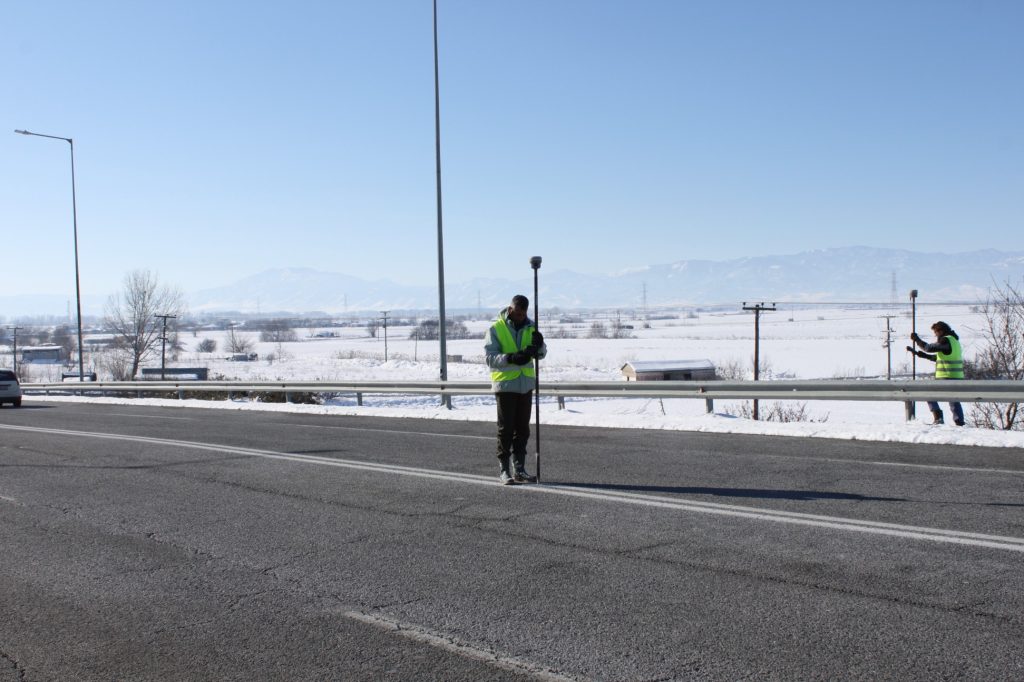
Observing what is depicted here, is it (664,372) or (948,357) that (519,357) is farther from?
(664,372)

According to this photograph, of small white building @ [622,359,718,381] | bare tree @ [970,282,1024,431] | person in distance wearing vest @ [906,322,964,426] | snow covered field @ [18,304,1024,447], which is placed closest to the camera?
snow covered field @ [18,304,1024,447]

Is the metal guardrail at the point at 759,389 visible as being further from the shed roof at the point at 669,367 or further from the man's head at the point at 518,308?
the shed roof at the point at 669,367

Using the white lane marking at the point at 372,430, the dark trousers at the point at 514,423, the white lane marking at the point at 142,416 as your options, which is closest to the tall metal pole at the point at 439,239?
the white lane marking at the point at 372,430

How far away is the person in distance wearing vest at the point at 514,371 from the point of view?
Result: 9.13 m

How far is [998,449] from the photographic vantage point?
11328 millimetres

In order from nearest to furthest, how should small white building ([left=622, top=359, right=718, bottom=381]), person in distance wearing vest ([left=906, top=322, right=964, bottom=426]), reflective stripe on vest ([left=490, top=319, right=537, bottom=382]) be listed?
reflective stripe on vest ([left=490, top=319, right=537, bottom=382]), person in distance wearing vest ([left=906, top=322, right=964, bottom=426]), small white building ([left=622, top=359, right=718, bottom=381])

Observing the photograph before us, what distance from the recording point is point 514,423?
9.41 m

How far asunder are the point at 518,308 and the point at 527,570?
3.69 metres

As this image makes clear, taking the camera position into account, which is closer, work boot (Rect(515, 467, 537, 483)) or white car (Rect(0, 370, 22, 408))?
work boot (Rect(515, 467, 537, 483))

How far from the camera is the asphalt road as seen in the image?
4438mm

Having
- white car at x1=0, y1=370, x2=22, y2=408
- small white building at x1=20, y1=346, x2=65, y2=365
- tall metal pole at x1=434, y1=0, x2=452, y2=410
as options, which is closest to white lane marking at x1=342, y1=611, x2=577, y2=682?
tall metal pole at x1=434, y1=0, x2=452, y2=410

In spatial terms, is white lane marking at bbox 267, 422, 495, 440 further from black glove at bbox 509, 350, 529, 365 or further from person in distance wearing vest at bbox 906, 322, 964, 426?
person in distance wearing vest at bbox 906, 322, 964, 426

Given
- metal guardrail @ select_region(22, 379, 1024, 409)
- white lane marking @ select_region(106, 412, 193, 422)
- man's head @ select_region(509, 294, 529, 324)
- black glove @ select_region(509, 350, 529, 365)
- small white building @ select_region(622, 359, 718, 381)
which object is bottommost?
small white building @ select_region(622, 359, 718, 381)

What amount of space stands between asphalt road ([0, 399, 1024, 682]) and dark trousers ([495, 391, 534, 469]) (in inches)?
14.9
